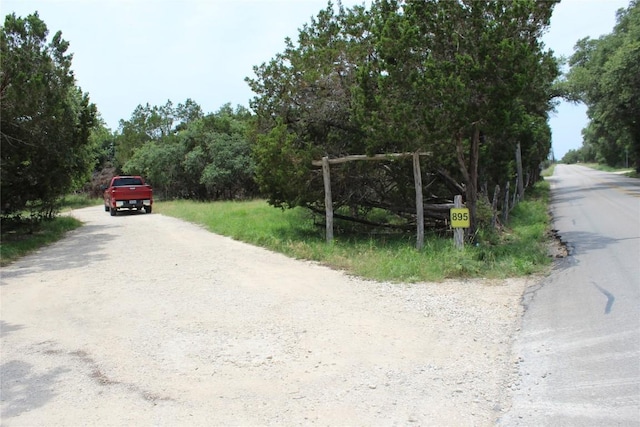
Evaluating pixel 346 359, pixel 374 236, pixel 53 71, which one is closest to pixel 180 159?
pixel 53 71

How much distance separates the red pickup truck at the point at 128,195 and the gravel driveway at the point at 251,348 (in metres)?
14.8

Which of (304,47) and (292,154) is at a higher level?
(304,47)

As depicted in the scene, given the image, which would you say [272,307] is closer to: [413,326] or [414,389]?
[413,326]

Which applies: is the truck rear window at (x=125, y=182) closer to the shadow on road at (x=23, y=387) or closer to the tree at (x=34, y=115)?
the tree at (x=34, y=115)

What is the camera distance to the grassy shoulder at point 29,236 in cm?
1209

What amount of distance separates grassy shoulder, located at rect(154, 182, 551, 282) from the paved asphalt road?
109 cm

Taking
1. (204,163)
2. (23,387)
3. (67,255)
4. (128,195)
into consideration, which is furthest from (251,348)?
(204,163)

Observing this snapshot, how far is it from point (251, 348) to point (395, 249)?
22.7 ft

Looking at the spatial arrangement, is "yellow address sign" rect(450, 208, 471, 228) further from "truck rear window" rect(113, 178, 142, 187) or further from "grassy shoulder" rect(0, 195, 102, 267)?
"truck rear window" rect(113, 178, 142, 187)

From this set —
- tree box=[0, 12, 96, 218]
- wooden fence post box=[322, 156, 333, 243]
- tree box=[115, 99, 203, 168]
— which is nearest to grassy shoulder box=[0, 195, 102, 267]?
tree box=[0, 12, 96, 218]

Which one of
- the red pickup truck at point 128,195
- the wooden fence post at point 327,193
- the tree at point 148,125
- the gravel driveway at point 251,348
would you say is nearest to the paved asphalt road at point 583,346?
the gravel driveway at point 251,348

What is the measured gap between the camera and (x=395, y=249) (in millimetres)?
11812

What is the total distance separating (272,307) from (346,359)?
2.20 metres

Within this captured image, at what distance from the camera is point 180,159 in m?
35.1
